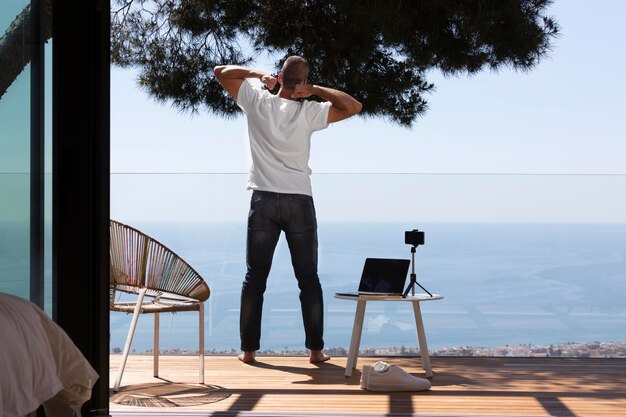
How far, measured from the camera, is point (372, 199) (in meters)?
5.23

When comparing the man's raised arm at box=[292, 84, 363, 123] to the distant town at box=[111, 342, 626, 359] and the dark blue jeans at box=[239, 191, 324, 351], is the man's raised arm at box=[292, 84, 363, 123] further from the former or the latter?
the distant town at box=[111, 342, 626, 359]

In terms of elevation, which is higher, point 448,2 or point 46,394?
point 448,2

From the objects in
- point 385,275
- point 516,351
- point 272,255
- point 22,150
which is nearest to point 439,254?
point 516,351

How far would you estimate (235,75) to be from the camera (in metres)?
4.69

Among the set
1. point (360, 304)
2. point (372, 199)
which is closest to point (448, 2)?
point (372, 199)

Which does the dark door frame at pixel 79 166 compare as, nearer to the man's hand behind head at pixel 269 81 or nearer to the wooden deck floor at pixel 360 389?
the wooden deck floor at pixel 360 389

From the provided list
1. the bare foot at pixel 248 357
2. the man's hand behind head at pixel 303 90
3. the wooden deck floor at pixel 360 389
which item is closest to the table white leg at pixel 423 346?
the wooden deck floor at pixel 360 389

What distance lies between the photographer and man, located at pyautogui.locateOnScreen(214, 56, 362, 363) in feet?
15.1

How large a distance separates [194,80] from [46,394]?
15.3 ft

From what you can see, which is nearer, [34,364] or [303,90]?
[34,364]

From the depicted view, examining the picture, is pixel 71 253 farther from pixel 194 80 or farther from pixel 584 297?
pixel 194 80

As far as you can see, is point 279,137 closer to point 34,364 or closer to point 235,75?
point 235,75

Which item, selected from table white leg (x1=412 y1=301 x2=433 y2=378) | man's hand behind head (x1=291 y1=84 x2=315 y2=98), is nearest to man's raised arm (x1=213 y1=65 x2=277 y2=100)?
man's hand behind head (x1=291 y1=84 x2=315 y2=98)

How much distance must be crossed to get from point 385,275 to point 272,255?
0.61 m
